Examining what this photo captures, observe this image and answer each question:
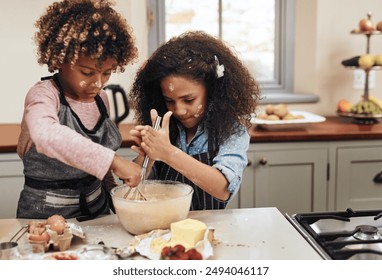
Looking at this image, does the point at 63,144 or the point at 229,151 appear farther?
the point at 229,151

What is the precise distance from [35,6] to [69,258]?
15.9 inches

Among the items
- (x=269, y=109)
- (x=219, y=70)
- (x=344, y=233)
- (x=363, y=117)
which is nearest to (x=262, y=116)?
(x=269, y=109)

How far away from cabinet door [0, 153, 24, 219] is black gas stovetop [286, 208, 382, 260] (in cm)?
48

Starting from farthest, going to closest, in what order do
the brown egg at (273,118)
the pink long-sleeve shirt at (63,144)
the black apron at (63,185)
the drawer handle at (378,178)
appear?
the brown egg at (273,118), the drawer handle at (378,178), the black apron at (63,185), the pink long-sleeve shirt at (63,144)

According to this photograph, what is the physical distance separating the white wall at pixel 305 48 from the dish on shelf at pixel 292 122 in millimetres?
25

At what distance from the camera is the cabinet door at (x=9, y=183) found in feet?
2.96

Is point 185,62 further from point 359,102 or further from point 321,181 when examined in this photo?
point 359,102

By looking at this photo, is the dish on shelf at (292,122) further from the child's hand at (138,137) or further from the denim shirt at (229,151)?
the child's hand at (138,137)

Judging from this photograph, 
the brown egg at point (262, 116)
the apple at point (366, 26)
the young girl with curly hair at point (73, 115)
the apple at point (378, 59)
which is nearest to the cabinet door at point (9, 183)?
the young girl with curly hair at point (73, 115)

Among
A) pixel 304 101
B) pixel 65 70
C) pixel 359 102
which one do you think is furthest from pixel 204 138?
pixel 359 102

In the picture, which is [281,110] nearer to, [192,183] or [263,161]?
[263,161]

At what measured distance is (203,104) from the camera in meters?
0.89

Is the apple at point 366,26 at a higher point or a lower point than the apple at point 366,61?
higher

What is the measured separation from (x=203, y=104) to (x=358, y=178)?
601mm
